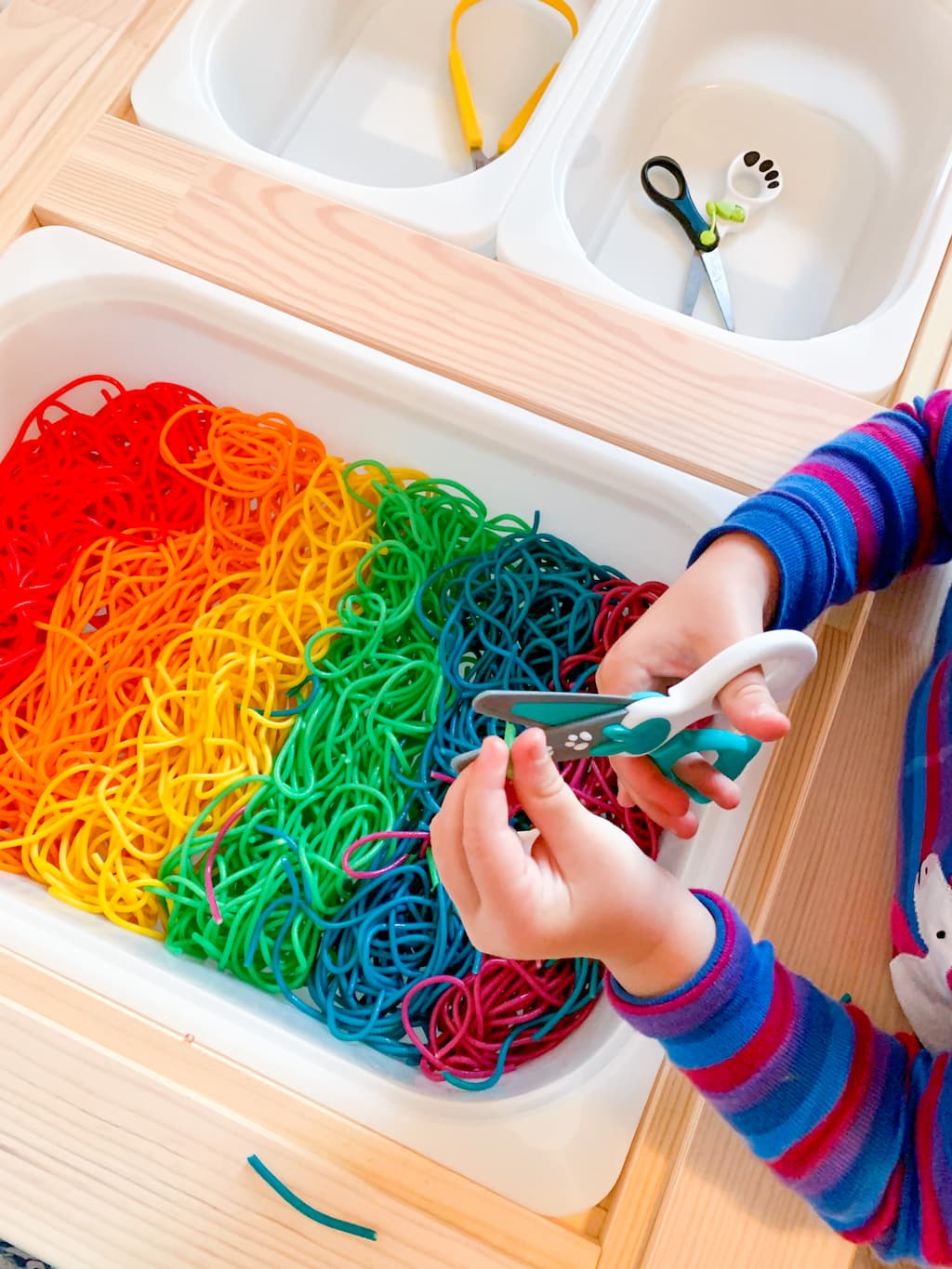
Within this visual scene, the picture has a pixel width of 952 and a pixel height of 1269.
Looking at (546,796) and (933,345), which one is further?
(933,345)

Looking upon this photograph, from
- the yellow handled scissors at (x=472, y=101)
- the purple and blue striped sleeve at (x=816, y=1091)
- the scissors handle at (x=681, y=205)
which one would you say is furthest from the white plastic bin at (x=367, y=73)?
the purple and blue striped sleeve at (x=816, y=1091)

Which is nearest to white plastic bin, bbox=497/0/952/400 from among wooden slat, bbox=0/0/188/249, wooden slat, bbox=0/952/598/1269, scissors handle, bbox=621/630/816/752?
wooden slat, bbox=0/0/188/249

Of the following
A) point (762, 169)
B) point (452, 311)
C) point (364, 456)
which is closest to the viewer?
point (452, 311)

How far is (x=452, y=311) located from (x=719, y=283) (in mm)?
321

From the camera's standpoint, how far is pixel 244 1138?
640 millimetres

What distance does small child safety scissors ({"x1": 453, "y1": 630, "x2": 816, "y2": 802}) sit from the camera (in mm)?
511

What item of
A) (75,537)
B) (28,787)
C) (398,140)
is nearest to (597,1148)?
(28,787)

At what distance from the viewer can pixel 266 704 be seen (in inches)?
35.4

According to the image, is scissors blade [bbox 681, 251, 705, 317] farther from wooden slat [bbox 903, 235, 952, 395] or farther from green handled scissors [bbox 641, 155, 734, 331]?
wooden slat [bbox 903, 235, 952, 395]

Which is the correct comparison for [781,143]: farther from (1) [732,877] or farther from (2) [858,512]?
(1) [732,877]

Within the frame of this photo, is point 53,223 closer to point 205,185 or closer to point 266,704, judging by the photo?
point 205,185

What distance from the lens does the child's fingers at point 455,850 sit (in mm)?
534

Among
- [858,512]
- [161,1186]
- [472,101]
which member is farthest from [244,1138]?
[472,101]

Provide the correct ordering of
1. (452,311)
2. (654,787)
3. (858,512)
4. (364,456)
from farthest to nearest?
(364,456) → (452,311) → (858,512) → (654,787)
